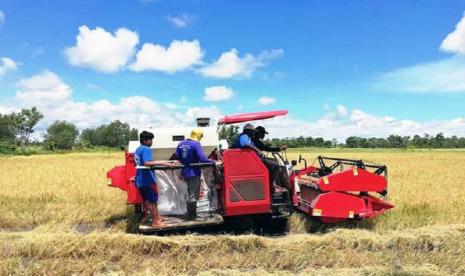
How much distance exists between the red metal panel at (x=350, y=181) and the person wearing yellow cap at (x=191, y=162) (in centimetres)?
225

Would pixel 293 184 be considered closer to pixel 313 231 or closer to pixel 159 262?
pixel 313 231

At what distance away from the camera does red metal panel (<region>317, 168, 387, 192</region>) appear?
8.62 m

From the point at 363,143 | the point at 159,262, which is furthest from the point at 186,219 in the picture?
the point at 363,143

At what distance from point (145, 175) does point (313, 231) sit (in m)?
3.49

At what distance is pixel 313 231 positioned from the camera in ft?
29.2

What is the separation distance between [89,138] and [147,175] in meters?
125

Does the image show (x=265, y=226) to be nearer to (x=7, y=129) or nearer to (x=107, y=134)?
(x=7, y=129)

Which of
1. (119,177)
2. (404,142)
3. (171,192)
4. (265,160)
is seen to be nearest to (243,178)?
(265,160)

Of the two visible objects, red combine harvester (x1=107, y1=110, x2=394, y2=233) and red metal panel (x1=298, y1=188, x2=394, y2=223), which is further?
red metal panel (x1=298, y1=188, x2=394, y2=223)

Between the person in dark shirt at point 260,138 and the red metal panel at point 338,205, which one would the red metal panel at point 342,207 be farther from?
the person in dark shirt at point 260,138

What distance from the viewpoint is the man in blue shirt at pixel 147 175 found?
25.6ft

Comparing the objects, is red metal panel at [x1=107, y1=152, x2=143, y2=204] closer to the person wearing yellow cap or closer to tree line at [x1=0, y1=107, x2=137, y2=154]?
the person wearing yellow cap

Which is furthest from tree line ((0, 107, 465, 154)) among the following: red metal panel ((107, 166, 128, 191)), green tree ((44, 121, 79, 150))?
red metal panel ((107, 166, 128, 191))

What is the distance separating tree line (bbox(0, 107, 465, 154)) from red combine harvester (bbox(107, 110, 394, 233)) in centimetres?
6002
